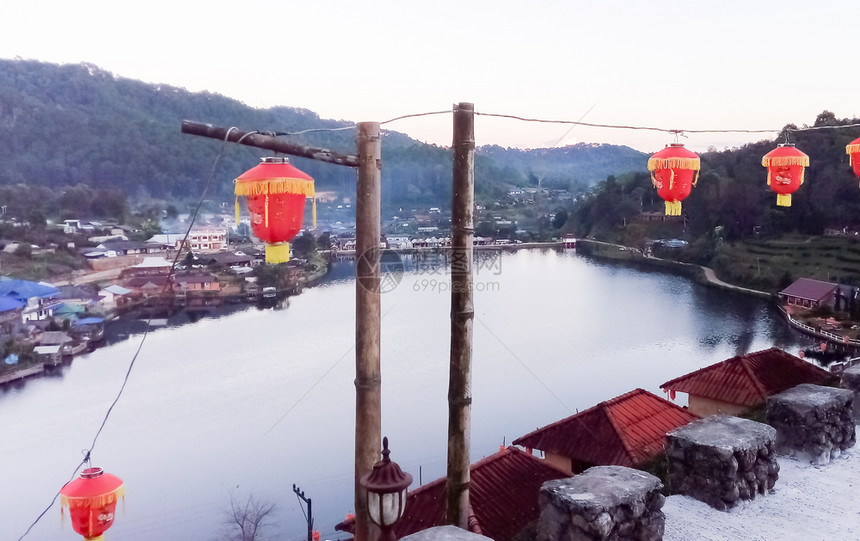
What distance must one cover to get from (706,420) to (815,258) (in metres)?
23.7

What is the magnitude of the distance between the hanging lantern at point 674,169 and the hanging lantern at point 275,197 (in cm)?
222

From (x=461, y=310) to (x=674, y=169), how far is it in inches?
77.9

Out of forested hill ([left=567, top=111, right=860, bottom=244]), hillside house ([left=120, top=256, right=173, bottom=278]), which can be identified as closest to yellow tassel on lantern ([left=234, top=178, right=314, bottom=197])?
forested hill ([left=567, top=111, right=860, bottom=244])

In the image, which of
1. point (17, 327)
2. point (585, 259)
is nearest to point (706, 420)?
point (17, 327)

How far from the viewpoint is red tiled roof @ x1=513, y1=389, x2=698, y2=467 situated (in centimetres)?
489

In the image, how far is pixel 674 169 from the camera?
371 cm

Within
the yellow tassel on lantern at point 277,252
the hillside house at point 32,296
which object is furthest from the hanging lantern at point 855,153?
the hillside house at point 32,296

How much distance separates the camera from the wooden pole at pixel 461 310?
2371 millimetres

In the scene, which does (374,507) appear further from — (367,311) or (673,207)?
(673,207)

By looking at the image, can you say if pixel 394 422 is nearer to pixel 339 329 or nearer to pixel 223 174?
pixel 339 329

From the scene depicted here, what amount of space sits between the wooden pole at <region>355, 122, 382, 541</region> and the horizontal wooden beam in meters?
0.08

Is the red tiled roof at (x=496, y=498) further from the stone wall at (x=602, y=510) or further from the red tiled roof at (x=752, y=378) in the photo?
the red tiled roof at (x=752, y=378)

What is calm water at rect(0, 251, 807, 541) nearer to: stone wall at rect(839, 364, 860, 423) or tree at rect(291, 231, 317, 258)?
tree at rect(291, 231, 317, 258)

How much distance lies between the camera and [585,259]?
35.9m
